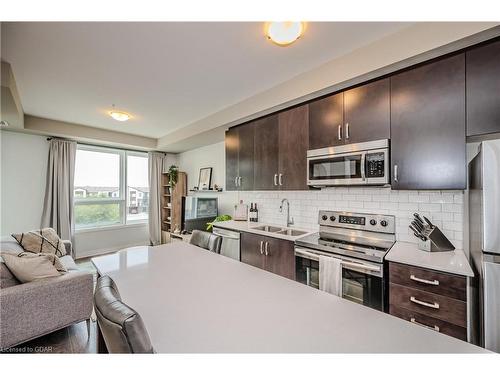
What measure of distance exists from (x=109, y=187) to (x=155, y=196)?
999mm

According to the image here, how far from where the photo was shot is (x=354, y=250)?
192 cm

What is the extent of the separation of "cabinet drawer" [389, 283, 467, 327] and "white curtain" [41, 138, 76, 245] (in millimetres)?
5228

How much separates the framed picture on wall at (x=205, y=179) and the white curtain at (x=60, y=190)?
248 centimetres

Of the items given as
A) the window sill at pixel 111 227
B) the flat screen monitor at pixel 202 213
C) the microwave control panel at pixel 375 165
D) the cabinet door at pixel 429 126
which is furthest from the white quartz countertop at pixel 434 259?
the window sill at pixel 111 227

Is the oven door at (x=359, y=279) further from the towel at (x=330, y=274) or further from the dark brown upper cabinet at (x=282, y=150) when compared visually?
the dark brown upper cabinet at (x=282, y=150)

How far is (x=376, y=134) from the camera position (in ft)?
6.48

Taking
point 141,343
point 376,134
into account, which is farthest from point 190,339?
point 376,134

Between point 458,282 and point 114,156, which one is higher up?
point 114,156

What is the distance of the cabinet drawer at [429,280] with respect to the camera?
1.38m

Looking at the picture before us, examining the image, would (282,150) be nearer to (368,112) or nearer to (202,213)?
(368,112)

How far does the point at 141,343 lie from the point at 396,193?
234cm

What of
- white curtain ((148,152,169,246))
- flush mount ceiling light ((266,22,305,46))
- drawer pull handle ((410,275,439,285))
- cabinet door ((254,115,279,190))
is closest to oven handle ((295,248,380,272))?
drawer pull handle ((410,275,439,285))
